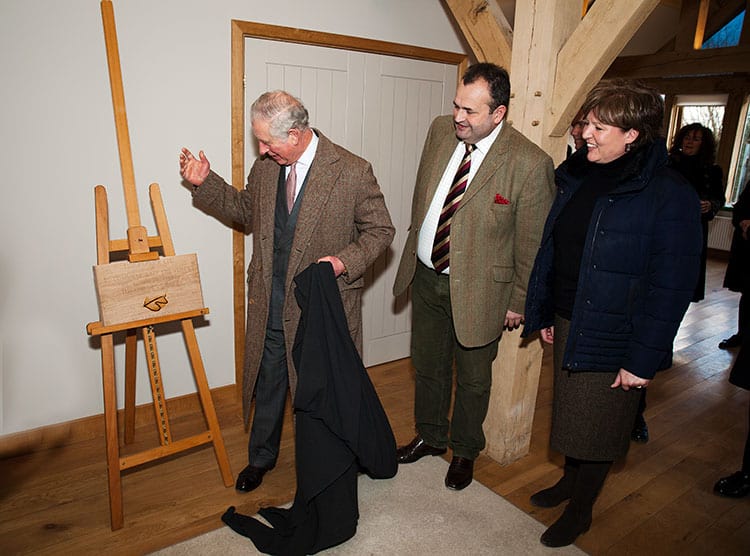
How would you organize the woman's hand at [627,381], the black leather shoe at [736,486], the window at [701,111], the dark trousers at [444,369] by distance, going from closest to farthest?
the woman's hand at [627,381] → the dark trousers at [444,369] → the black leather shoe at [736,486] → the window at [701,111]

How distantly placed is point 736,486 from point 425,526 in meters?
1.48

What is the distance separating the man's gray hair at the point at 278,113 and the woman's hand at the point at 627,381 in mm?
1471

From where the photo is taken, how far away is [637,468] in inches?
109

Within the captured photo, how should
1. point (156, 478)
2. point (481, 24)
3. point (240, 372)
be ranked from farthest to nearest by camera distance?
point (240, 372), point (481, 24), point (156, 478)

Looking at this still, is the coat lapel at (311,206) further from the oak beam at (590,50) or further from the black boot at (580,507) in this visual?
the black boot at (580,507)

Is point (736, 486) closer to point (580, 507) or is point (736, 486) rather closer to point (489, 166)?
point (580, 507)

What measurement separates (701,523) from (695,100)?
7357 millimetres

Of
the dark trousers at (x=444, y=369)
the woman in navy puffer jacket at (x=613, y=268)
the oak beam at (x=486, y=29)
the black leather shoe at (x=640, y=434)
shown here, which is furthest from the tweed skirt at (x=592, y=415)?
the oak beam at (x=486, y=29)

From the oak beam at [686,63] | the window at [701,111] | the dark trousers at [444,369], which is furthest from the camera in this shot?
the window at [701,111]

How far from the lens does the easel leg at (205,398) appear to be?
2.37m

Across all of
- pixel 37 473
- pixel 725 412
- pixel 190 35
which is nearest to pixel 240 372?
pixel 37 473

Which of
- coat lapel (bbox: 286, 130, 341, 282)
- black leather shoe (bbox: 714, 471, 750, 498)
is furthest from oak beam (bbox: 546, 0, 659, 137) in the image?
black leather shoe (bbox: 714, 471, 750, 498)

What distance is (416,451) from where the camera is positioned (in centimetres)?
273

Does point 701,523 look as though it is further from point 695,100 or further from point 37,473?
point 695,100
